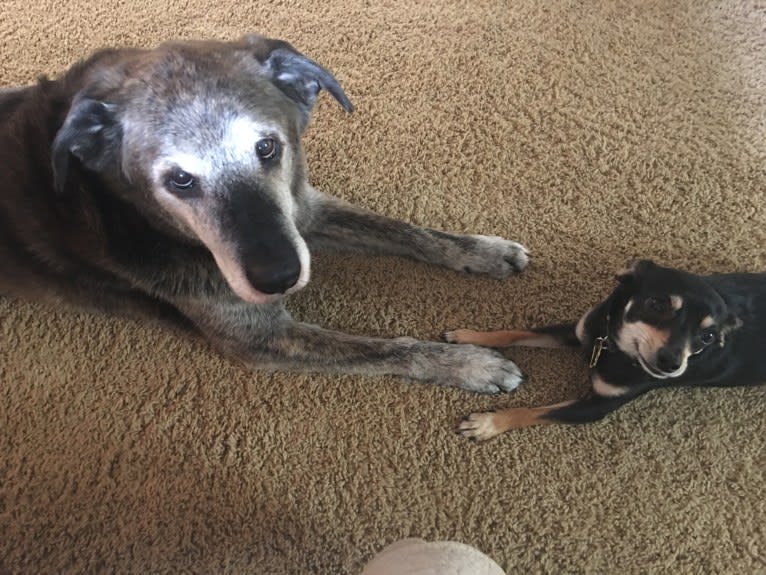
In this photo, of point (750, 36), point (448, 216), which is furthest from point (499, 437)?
point (750, 36)

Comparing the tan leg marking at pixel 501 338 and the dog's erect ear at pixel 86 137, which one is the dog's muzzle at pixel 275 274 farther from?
the tan leg marking at pixel 501 338

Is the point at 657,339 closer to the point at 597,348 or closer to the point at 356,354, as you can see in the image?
the point at 597,348

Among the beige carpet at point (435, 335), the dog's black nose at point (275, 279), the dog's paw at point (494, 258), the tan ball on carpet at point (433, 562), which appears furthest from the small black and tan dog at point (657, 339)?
the dog's black nose at point (275, 279)

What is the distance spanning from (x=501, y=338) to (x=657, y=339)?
46cm

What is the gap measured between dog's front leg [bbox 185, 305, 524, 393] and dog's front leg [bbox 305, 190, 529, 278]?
27cm

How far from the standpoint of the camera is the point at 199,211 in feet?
4.20

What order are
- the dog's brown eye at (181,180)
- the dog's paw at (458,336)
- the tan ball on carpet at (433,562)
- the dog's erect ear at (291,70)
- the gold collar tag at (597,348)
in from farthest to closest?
the dog's paw at (458,336) → the gold collar tag at (597,348) → the dog's erect ear at (291,70) → the dog's brown eye at (181,180) → the tan ball on carpet at (433,562)

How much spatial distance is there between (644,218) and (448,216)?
1.98ft

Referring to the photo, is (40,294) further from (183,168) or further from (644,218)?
(644,218)

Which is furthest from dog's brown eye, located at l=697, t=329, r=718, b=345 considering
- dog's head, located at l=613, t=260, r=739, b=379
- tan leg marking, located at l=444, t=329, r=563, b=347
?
tan leg marking, located at l=444, t=329, r=563, b=347

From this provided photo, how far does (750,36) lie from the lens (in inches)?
84.9

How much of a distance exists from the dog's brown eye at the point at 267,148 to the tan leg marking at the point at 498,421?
2.78ft

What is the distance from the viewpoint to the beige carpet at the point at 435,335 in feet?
5.03

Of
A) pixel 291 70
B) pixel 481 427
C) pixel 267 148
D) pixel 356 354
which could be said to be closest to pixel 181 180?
pixel 267 148
